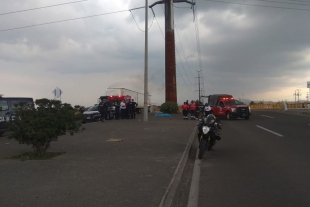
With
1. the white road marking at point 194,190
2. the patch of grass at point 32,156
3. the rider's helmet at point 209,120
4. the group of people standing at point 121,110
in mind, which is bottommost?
the white road marking at point 194,190

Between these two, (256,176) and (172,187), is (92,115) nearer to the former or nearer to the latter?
(256,176)

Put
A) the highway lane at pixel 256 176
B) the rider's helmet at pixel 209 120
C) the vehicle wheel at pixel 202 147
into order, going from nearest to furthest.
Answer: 1. the highway lane at pixel 256 176
2. the vehicle wheel at pixel 202 147
3. the rider's helmet at pixel 209 120

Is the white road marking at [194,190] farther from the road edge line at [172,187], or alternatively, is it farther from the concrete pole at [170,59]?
the concrete pole at [170,59]

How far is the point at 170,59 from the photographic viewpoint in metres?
43.5

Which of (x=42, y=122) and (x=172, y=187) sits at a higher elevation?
(x=42, y=122)

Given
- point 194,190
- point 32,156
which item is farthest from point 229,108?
point 194,190

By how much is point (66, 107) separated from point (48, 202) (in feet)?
16.1

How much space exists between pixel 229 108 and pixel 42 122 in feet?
75.5

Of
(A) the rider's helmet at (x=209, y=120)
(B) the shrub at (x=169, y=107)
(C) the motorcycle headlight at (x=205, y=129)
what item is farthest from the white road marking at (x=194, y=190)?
(B) the shrub at (x=169, y=107)

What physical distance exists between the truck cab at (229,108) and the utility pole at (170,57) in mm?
12285

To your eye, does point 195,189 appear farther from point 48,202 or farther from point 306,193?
point 48,202

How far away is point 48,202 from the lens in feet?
17.9

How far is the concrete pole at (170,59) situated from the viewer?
43.7 meters

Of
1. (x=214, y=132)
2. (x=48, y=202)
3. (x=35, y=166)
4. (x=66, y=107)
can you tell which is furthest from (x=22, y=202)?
(x=214, y=132)
